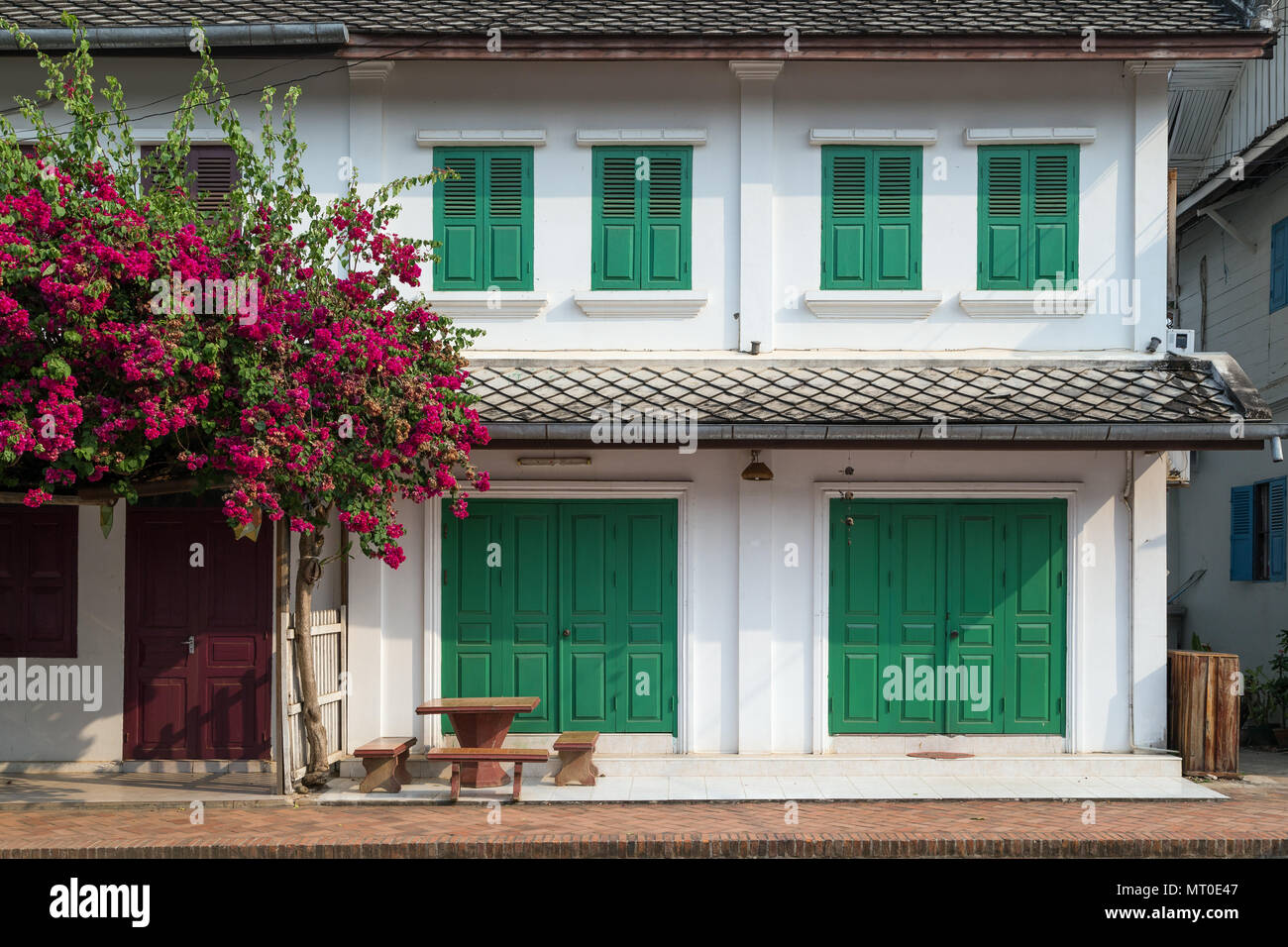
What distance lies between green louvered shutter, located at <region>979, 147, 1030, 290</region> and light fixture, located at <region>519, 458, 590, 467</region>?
4.26m

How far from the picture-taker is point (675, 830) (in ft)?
29.3

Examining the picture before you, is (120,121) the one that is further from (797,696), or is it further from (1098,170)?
(1098,170)

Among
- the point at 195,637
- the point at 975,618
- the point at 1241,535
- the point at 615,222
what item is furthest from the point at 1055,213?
the point at 195,637

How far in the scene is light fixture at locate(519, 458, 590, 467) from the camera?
436 inches

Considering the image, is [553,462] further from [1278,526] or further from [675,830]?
[1278,526]

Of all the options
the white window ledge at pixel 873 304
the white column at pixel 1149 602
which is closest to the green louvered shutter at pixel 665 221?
the white window ledge at pixel 873 304

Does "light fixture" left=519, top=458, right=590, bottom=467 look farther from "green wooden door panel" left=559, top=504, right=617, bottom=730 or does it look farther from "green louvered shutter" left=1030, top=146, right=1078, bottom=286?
"green louvered shutter" left=1030, top=146, right=1078, bottom=286

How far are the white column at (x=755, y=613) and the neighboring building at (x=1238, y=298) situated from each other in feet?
20.6

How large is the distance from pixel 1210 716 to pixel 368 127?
9.76 meters

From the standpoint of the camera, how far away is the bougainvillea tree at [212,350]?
335 inches

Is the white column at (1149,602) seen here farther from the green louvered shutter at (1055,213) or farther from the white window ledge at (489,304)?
the white window ledge at (489,304)

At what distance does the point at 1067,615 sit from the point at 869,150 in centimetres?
488

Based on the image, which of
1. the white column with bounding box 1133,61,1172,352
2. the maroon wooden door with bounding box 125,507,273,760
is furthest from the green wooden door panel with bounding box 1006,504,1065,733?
the maroon wooden door with bounding box 125,507,273,760

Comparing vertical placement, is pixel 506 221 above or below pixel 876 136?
below
